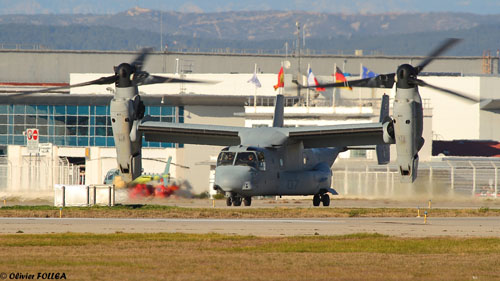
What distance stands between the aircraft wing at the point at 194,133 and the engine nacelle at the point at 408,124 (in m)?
9.88

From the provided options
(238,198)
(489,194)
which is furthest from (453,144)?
(238,198)

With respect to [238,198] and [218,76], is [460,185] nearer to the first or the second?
[238,198]

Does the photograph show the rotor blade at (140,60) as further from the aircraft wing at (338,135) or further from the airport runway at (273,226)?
the airport runway at (273,226)

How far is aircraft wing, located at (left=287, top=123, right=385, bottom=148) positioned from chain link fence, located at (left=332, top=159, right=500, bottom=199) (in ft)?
32.6

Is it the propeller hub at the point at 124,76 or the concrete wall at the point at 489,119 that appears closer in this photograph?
the propeller hub at the point at 124,76

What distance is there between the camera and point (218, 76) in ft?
312

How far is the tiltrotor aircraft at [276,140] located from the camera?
39.8 meters

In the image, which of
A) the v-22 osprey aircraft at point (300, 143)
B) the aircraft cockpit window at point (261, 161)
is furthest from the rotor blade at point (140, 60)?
the aircraft cockpit window at point (261, 161)

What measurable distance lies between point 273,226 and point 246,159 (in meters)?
9.91

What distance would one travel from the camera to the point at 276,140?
4544 centimetres

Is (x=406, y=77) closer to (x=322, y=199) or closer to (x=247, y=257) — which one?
(x=322, y=199)

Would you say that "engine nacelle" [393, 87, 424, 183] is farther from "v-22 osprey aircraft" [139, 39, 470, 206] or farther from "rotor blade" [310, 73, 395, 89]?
"rotor blade" [310, 73, 395, 89]

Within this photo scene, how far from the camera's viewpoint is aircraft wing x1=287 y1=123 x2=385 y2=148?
44.2 m

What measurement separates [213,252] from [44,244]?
5554mm
